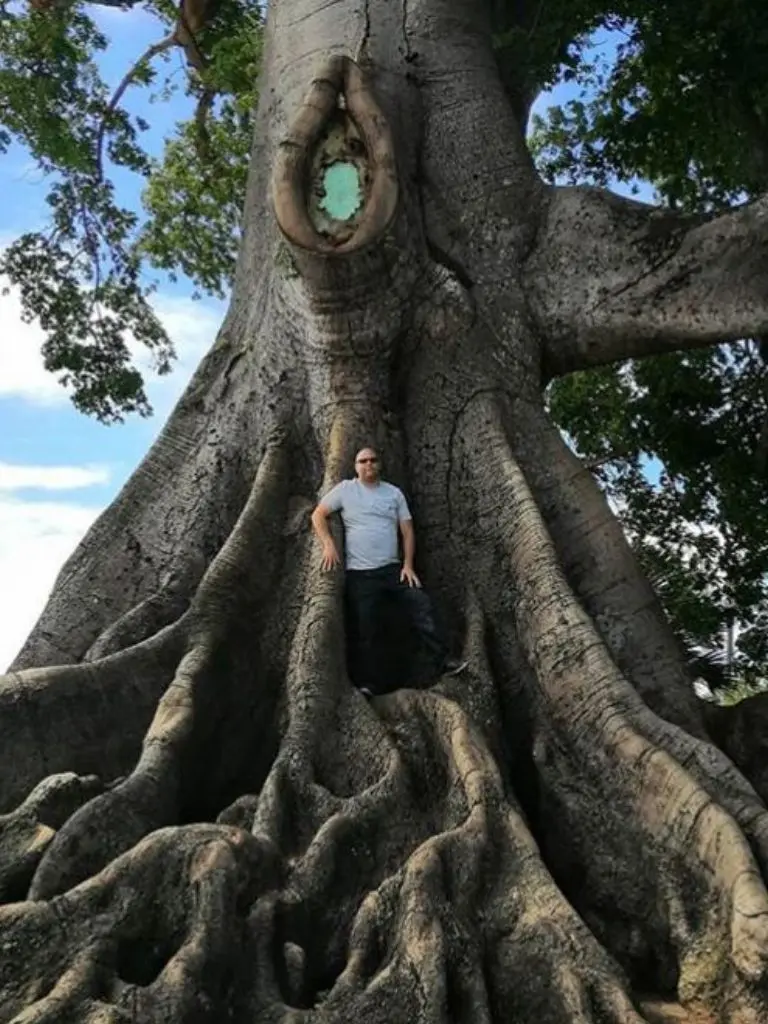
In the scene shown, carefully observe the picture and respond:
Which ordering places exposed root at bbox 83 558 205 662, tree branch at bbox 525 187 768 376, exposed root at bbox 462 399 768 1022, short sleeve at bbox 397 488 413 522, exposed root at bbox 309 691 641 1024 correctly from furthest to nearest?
1. tree branch at bbox 525 187 768 376
2. exposed root at bbox 83 558 205 662
3. short sleeve at bbox 397 488 413 522
4. exposed root at bbox 462 399 768 1022
5. exposed root at bbox 309 691 641 1024

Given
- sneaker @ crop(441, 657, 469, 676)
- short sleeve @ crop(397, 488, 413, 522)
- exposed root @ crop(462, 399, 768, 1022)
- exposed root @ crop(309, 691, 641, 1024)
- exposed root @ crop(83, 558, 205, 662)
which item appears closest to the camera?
exposed root @ crop(309, 691, 641, 1024)

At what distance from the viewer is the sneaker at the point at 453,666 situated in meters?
5.22

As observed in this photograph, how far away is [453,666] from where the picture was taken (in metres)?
5.27

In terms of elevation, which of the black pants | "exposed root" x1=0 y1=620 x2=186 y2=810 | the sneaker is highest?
the black pants

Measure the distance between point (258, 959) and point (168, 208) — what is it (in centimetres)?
1063

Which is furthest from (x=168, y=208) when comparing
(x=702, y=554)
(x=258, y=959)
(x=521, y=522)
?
(x=258, y=959)

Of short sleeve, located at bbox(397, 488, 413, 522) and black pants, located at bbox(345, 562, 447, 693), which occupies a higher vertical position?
short sleeve, located at bbox(397, 488, 413, 522)

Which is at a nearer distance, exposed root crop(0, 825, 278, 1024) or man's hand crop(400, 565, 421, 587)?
exposed root crop(0, 825, 278, 1024)

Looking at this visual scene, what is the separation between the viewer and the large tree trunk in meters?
3.87

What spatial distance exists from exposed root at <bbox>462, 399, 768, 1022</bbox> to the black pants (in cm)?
37

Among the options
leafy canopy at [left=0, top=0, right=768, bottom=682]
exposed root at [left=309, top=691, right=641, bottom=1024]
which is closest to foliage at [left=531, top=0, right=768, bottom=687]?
leafy canopy at [left=0, top=0, right=768, bottom=682]

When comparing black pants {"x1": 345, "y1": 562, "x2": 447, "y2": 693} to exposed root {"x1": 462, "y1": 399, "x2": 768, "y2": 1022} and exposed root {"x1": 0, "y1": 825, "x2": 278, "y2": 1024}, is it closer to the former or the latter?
exposed root {"x1": 462, "y1": 399, "x2": 768, "y2": 1022}

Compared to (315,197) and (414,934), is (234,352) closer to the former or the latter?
(315,197)

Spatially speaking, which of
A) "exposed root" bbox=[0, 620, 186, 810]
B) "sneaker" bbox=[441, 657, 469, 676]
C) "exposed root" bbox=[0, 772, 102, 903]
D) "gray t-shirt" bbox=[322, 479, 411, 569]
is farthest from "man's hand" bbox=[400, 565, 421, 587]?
"exposed root" bbox=[0, 772, 102, 903]
